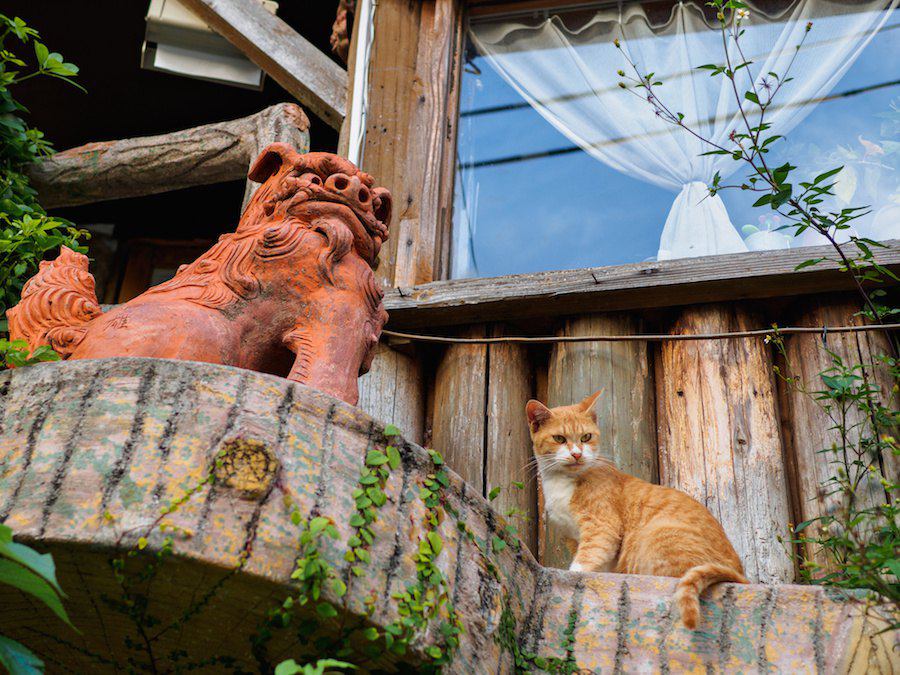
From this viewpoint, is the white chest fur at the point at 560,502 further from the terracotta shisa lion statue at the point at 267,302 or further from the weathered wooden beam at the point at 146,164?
the weathered wooden beam at the point at 146,164

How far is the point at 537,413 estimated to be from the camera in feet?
11.8

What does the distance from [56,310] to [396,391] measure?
65.5 inches

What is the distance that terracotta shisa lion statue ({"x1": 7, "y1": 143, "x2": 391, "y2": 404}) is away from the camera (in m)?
2.37

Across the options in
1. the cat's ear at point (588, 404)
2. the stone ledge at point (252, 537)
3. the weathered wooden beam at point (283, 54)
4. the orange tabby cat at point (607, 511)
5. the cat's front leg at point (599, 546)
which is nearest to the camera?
the stone ledge at point (252, 537)

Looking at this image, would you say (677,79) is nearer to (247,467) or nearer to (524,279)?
(524,279)

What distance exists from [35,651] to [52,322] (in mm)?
837

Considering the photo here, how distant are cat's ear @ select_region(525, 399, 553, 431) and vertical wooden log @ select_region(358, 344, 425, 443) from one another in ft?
1.73

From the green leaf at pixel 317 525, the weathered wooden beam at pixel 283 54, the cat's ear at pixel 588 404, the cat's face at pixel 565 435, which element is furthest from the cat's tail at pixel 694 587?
the weathered wooden beam at pixel 283 54

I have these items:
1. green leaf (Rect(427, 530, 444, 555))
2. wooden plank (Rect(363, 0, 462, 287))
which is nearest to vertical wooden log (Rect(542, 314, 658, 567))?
wooden plank (Rect(363, 0, 462, 287))

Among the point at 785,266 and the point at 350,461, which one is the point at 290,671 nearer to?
the point at 350,461

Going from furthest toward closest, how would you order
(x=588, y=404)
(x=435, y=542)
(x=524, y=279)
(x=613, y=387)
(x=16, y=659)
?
(x=524, y=279) → (x=613, y=387) → (x=588, y=404) → (x=435, y=542) → (x=16, y=659)

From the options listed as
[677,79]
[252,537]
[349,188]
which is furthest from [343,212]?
[677,79]

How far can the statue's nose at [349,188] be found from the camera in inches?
108

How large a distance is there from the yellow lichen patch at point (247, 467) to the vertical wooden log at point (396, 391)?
6.40 ft
